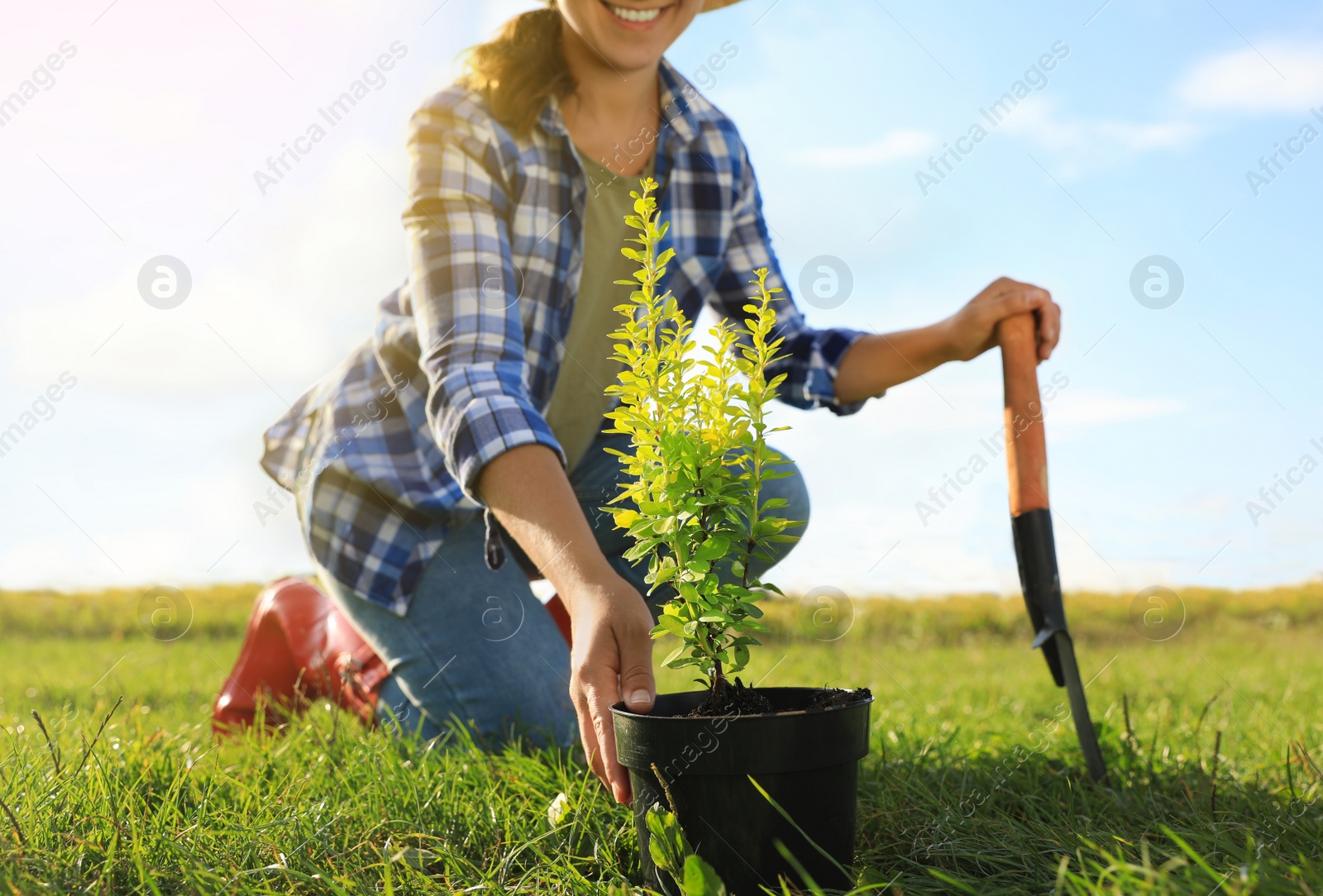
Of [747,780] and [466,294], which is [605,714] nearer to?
[747,780]

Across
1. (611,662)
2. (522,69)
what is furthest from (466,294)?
(611,662)

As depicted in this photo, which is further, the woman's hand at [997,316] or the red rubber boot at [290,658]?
the red rubber boot at [290,658]

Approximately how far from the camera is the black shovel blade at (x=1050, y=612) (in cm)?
217

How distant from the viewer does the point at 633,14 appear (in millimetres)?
2646

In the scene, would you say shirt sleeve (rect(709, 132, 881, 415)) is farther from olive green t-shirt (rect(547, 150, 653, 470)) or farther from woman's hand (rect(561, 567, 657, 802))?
woman's hand (rect(561, 567, 657, 802))

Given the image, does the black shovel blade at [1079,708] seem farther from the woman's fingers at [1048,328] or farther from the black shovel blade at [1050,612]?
the woman's fingers at [1048,328]

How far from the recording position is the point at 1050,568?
2197 millimetres

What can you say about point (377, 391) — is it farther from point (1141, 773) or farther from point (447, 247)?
point (1141, 773)

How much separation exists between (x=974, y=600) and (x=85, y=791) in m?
7.40

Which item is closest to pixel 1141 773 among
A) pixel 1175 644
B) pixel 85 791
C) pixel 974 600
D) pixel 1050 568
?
pixel 1050 568

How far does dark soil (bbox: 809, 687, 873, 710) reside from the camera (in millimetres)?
1693

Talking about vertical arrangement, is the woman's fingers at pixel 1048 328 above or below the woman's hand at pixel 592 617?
above

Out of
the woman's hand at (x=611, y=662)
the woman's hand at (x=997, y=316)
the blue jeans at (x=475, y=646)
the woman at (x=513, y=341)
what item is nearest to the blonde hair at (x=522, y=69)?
the woman at (x=513, y=341)

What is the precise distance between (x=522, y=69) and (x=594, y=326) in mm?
815
